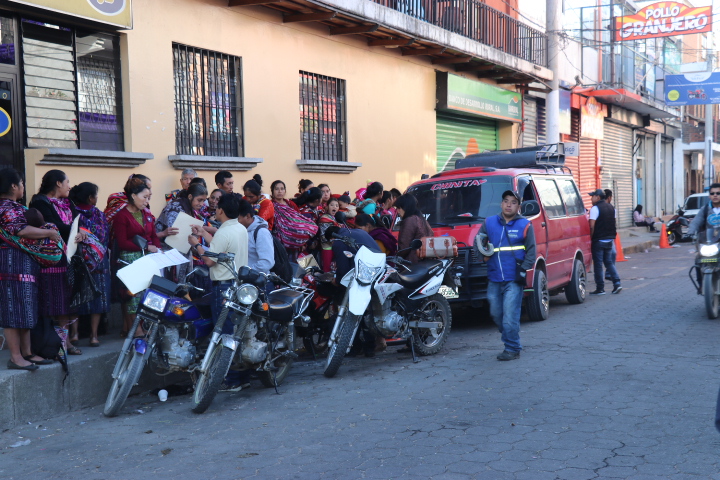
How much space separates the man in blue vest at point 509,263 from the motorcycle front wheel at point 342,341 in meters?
1.56

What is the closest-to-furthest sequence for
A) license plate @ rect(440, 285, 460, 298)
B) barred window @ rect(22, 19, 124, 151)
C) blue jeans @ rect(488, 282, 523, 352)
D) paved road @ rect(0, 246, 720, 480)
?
paved road @ rect(0, 246, 720, 480) → blue jeans @ rect(488, 282, 523, 352) → barred window @ rect(22, 19, 124, 151) → license plate @ rect(440, 285, 460, 298)

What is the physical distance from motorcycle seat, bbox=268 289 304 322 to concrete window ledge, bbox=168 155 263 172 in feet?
13.2

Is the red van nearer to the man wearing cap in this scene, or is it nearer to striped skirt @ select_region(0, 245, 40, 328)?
the man wearing cap

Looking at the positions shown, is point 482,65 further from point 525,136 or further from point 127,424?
point 127,424

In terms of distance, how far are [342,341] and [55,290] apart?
8.03ft

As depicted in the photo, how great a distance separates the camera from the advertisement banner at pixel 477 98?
1684 cm

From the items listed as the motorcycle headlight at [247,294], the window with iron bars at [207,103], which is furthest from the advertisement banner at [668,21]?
the motorcycle headlight at [247,294]

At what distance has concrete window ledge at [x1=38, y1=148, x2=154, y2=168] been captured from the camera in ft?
27.5

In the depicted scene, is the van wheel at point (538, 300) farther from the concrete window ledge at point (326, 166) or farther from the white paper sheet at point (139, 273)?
the white paper sheet at point (139, 273)

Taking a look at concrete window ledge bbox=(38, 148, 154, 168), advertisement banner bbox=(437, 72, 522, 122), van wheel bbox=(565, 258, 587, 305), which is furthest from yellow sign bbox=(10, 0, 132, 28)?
advertisement banner bbox=(437, 72, 522, 122)

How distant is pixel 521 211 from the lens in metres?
9.20

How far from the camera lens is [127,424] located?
575 centimetres

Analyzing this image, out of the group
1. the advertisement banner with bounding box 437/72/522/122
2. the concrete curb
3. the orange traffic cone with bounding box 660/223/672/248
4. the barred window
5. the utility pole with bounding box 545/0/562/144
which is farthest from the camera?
the orange traffic cone with bounding box 660/223/672/248

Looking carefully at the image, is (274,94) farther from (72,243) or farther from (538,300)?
(72,243)
